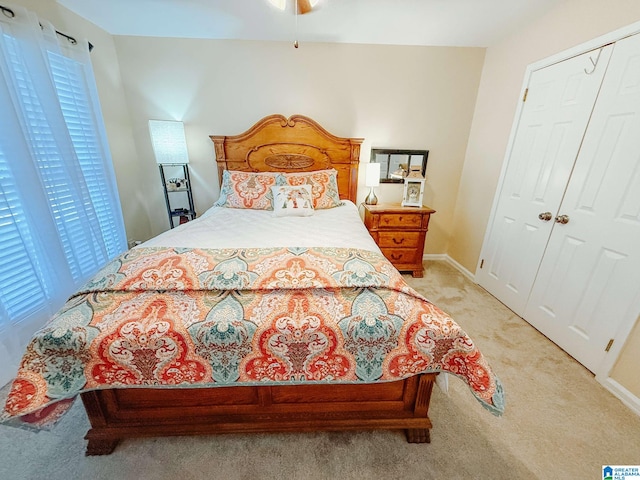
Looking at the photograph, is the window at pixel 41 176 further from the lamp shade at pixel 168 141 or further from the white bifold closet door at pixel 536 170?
the white bifold closet door at pixel 536 170

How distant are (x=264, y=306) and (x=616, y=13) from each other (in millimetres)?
2616

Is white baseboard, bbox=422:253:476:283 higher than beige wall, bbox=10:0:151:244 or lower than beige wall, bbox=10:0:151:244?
lower

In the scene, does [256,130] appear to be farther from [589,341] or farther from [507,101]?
[589,341]

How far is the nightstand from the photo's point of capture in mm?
2635

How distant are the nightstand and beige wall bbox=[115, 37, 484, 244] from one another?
0.72 meters

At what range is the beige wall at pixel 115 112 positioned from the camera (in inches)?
78.5

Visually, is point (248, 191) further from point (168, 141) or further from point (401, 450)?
point (401, 450)

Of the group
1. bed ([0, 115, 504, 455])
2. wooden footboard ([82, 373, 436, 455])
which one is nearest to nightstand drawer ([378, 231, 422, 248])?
bed ([0, 115, 504, 455])

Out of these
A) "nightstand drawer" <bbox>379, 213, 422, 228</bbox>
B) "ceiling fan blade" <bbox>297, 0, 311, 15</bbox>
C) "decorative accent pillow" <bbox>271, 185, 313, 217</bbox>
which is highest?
"ceiling fan blade" <bbox>297, 0, 311, 15</bbox>

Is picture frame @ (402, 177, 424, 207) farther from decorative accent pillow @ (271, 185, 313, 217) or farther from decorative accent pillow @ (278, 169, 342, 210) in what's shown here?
decorative accent pillow @ (271, 185, 313, 217)

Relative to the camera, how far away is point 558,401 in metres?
1.41

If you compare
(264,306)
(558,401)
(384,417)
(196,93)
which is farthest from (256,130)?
(558,401)

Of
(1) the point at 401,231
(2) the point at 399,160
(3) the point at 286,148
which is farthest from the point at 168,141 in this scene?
(1) the point at 401,231

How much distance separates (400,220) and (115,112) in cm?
315
